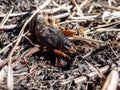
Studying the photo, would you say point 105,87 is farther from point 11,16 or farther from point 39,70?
point 11,16

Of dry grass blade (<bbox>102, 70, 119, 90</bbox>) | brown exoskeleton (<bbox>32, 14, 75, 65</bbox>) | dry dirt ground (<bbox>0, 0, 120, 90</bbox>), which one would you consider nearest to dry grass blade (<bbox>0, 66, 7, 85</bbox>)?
dry dirt ground (<bbox>0, 0, 120, 90</bbox>)

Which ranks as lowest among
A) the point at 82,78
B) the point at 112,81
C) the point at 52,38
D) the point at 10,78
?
the point at 112,81

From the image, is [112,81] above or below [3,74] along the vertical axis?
below

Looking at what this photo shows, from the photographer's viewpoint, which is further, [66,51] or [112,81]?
[66,51]

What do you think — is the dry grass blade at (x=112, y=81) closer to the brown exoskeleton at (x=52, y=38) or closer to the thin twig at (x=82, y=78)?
the thin twig at (x=82, y=78)

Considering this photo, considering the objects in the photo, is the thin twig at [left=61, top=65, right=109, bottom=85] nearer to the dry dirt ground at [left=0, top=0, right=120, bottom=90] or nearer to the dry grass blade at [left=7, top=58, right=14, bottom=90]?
the dry dirt ground at [left=0, top=0, right=120, bottom=90]

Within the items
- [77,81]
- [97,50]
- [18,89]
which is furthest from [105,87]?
A: [18,89]

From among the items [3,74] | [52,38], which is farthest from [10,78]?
[52,38]

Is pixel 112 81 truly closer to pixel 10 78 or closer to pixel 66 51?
pixel 66 51
